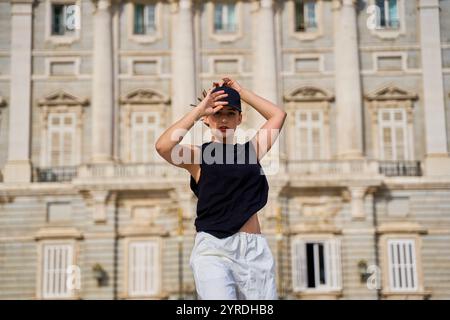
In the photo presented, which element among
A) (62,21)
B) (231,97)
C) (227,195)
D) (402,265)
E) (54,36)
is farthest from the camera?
(62,21)

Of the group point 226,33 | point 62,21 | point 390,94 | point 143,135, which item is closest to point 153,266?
point 143,135

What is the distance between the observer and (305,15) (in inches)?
1089

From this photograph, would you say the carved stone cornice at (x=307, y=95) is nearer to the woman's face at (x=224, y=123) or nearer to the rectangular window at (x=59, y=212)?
the rectangular window at (x=59, y=212)

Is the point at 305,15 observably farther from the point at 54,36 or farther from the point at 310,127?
the point at 54,36

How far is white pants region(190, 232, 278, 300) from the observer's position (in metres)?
3.82

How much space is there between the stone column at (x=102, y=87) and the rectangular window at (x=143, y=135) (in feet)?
2.40

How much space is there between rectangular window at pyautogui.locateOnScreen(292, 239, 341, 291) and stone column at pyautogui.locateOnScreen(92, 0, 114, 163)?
6525 millimetres

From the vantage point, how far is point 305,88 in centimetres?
2703

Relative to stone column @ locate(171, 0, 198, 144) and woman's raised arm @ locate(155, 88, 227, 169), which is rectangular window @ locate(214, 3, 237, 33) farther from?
woman's raised arm @ locate(155, 88, 227, 169)

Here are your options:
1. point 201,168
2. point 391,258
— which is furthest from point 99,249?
point 201,168

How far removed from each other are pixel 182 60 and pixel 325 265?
25.5ft

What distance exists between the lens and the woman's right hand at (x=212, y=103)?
4039 mm

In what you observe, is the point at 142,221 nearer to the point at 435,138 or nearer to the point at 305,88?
the point at 305,88

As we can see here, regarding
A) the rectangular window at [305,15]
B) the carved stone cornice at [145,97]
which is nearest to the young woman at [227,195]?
the carved stone cornice at [145,97]
